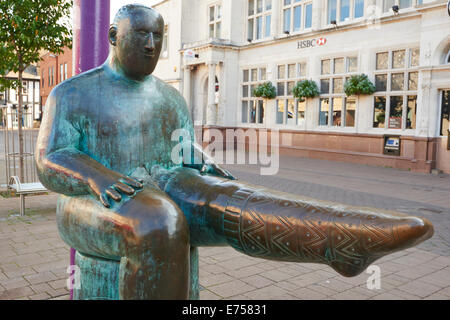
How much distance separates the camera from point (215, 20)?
68.8ft

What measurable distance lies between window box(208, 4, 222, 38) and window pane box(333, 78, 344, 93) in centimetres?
747

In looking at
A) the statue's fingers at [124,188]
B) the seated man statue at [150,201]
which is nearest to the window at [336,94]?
the seated man statue at [150,201]

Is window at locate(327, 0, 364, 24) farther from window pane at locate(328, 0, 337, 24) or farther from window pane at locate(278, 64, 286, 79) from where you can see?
window pane at locate(278, 64, 286, 79)

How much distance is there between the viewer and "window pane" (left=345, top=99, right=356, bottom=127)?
15.0 m

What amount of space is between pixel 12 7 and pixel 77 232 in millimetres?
7054

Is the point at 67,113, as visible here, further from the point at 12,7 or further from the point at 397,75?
the point at 397,75

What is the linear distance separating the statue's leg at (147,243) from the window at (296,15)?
1638 centimetres

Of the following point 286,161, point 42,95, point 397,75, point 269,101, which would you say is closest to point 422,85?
point 397,75

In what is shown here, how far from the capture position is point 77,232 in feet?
5.40

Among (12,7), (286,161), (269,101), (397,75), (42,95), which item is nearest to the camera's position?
(12,7)

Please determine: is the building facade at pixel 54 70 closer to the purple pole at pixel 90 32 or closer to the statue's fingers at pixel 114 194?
the purple pole at pixel 90 32

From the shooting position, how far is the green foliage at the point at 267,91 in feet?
58.2

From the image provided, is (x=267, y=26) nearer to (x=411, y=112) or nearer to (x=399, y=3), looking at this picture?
(x=399, y=3)

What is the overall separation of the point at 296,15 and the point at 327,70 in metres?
2.89
